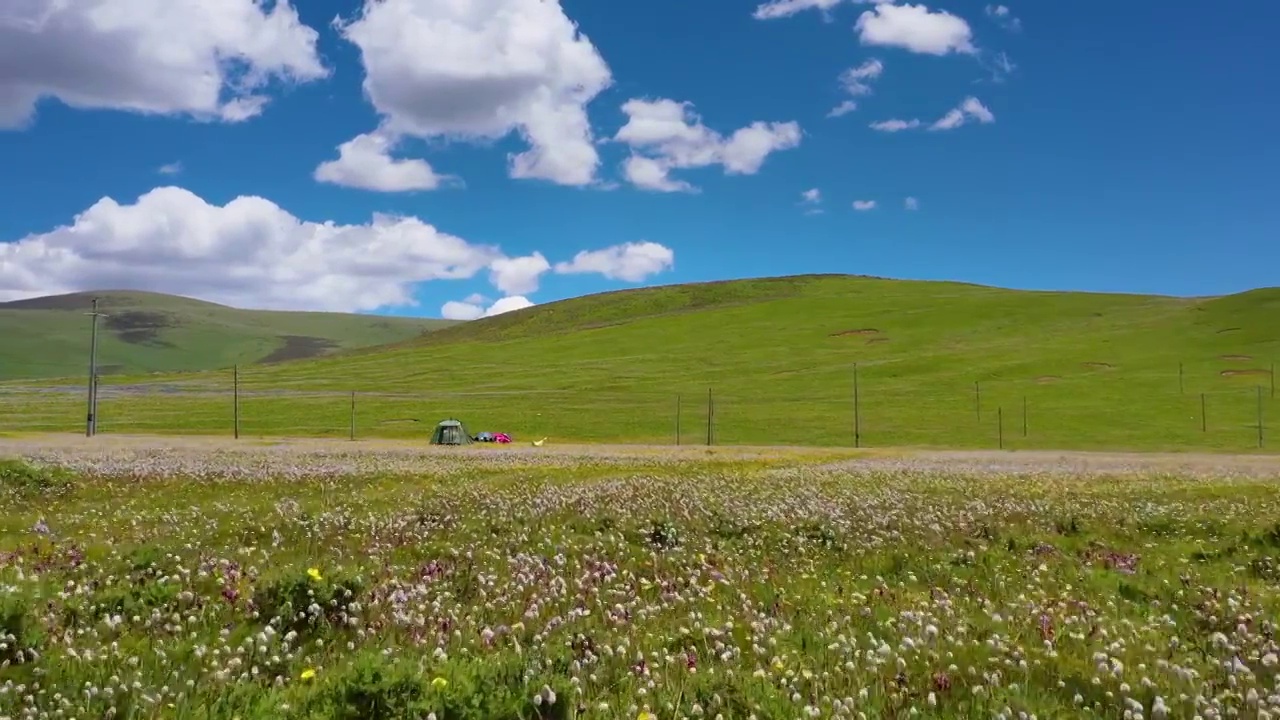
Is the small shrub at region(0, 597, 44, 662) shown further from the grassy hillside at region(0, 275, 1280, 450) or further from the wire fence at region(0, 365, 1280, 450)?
the grassy hillside at region(0, 275, 1280, 450)

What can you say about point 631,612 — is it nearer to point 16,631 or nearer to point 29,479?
point 16,631

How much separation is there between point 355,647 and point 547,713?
2.76 m

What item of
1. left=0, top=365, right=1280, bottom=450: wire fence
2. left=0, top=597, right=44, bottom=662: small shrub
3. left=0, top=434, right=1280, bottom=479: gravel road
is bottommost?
left=0, top=434, right=1280, bottom=479: gravel road

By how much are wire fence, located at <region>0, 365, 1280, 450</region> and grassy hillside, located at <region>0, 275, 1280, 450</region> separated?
1.42ft

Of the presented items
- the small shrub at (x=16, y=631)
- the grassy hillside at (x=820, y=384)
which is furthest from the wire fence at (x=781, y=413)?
the small shrub at (x=16, y=631)

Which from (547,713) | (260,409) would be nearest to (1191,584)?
(547,713)

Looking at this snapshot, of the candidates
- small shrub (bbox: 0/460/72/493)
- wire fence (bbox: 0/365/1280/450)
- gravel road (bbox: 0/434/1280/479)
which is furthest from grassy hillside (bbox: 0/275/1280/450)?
small shrub (bbox: 0/460/72/493)

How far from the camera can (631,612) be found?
348 inches

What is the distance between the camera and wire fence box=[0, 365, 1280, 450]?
92.1m

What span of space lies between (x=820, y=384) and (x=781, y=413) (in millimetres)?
22279

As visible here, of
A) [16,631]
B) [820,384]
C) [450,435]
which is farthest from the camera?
[820,384]

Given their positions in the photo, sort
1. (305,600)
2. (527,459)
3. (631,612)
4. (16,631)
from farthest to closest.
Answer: (527,459), (631,612), (305,600), (16,631)

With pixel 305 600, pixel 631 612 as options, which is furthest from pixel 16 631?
pixel 631 612

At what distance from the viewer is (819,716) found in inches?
228
